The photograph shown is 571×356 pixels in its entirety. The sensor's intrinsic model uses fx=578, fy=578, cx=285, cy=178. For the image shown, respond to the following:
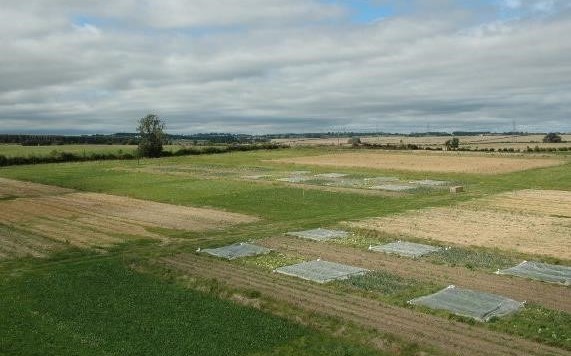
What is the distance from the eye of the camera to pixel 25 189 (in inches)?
2827

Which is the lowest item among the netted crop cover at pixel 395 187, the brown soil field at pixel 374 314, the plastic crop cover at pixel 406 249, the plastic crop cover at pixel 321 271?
the brown soil field at pixel 374 314

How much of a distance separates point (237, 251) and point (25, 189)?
157 feet

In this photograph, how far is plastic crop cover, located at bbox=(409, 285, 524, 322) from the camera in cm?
2277

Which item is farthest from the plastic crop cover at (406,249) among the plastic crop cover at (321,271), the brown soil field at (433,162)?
the brown soil field at (433,162)

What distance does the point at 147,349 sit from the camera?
19.6m

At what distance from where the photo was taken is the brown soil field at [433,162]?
286 ft

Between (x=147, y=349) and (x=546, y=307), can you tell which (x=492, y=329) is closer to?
(x=546, y=307)

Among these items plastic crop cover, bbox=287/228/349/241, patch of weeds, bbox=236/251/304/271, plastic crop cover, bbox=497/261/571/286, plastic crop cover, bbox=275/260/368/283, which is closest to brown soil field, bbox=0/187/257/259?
plastic crop cover, bbox=287/228/349/241

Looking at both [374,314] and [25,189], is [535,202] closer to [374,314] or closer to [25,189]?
[374,314]

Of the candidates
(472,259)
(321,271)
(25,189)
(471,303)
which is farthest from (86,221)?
(471,303)

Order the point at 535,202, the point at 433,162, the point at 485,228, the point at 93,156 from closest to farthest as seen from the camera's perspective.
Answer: the point at 485,228 < the point at 535,202 < the point at 433,162 < the point at 93,156

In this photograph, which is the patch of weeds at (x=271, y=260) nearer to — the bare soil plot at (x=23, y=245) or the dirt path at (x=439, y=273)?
the dirt path at (x=439, y=273)

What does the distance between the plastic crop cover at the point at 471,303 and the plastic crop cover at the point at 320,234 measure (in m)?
12.9

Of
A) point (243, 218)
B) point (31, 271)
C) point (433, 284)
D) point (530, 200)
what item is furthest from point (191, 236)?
point (530, 200)
